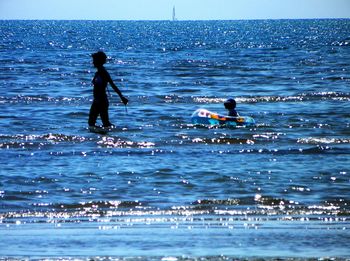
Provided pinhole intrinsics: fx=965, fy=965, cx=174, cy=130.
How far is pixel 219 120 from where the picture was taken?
18.6 metres

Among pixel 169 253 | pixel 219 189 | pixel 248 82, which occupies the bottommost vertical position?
pixel 169 253

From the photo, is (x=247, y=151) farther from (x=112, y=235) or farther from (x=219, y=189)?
(x=112, y=235)

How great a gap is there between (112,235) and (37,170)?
4414 mm

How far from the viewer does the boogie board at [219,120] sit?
18438 millimetres

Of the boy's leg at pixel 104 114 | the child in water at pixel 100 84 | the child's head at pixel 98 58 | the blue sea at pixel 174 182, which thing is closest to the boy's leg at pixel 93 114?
the child in water at pixel 100 84

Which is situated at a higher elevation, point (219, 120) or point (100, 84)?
point (100, 84)

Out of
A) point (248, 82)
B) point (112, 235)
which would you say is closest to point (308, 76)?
point (248, 82)

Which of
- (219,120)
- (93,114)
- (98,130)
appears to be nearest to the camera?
(98,130)

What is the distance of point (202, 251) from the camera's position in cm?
823

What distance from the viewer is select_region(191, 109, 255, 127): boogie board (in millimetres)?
18438

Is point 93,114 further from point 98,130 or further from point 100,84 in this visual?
point 100,84

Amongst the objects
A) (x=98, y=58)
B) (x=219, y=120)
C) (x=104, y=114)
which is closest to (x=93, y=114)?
(x=104, y=114)

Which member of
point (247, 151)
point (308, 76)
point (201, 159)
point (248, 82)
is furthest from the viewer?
point (308, 76)

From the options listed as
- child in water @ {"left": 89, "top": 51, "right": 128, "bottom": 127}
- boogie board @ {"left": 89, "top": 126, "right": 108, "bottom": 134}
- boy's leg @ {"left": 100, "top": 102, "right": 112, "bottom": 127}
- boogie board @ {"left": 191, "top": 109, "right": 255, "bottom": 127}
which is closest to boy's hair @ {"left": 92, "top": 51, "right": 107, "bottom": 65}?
child in water @ {"left": 89, "top": 51, "right": 128, "bottom": 127}
